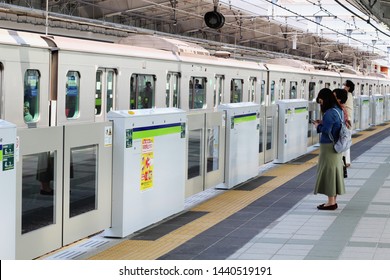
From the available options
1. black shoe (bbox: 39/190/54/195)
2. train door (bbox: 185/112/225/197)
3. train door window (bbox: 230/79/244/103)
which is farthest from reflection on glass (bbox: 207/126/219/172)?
train door window (bbox: 230/79/244/103)

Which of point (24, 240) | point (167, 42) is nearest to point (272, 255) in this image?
point (24, 240)

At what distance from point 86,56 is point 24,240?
4239 millimetres

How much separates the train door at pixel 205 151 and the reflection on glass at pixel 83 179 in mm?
3061

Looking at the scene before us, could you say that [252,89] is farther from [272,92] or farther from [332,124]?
[332,124]

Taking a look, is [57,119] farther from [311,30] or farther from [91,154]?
[311,30]

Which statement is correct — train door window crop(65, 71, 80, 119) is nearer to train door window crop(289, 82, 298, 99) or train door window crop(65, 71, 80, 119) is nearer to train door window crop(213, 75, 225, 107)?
train door window crop(213, 75, 225, 107)

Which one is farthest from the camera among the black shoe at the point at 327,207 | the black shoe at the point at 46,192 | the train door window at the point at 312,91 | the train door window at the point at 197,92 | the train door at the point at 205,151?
the train door window at the point at 312,91

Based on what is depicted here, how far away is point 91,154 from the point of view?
26.9 ft

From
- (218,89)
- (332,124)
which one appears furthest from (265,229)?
(218,89)

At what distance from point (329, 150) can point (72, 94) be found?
137 inches

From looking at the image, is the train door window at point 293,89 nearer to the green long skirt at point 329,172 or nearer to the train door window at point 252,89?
the train door window at point 252,89

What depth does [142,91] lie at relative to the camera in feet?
42.0

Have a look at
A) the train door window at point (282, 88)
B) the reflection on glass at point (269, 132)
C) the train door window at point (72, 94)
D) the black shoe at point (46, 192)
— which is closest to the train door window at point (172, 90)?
the reflection on glass at point (269, 132)

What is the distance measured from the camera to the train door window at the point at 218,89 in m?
16.3
